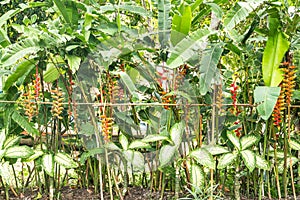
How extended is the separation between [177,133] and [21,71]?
2.82ft

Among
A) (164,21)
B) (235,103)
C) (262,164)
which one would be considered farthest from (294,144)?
(164,21)

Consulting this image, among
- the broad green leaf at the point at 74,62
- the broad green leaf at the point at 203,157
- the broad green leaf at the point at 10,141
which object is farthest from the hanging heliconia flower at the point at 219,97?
the broad green leaf at the point at 10,141

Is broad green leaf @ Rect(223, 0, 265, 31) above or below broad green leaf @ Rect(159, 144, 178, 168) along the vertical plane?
above

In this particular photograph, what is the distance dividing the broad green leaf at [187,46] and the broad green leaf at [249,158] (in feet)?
1.93

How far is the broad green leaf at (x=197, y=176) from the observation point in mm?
2344

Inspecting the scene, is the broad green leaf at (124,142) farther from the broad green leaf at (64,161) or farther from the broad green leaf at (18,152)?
the broad green leaf at (18,152)

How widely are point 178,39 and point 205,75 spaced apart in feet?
0.73

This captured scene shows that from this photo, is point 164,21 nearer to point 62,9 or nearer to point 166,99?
point 166,99

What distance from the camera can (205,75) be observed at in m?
2.22

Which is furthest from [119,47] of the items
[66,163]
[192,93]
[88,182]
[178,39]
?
[88,182]

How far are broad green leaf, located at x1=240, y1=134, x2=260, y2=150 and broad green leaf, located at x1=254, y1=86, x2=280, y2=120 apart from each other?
291mm

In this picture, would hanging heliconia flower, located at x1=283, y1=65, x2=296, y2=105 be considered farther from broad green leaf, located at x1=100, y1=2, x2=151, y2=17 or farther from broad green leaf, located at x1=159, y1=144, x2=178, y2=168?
broad green leaf, located at x1=100, y1=2, x2=151, y2=17

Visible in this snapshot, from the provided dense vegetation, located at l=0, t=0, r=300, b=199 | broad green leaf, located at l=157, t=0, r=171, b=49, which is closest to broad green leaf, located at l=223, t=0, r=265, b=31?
dense vegetation, located at l=0, t=0, r=300, b=199

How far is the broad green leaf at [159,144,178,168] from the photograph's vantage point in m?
2.38
